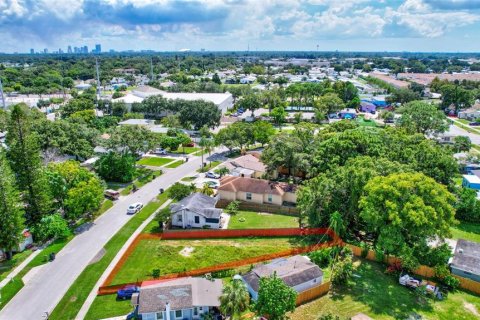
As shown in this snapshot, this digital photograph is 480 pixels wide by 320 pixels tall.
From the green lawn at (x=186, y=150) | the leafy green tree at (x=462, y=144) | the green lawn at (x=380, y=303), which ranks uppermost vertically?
the leafy green tree at (x=462, y=144)

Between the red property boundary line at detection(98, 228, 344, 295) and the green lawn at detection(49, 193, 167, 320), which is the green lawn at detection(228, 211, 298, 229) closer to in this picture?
the red property boundary line at detection(98, 228, 344, 295)

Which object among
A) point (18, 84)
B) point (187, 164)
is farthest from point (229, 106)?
point (18, 84)

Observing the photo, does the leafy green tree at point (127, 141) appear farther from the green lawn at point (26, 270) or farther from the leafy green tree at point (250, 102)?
the leafy green tree at point (250, 102)

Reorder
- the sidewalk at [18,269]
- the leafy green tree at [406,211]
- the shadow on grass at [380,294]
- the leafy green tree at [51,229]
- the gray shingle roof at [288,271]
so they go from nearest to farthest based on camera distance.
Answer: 1. the shadow on grass at [380,294]
2. the gray shingle roof at [288,271]
3. the leafy green tree at [406,211]
4. the sidewalk at [18,269]
5. the leafy green tree at [51,229]

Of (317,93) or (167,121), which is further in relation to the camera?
(317,93)

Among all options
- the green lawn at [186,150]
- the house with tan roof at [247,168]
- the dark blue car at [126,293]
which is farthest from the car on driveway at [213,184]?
the dark blue car at [126,293]

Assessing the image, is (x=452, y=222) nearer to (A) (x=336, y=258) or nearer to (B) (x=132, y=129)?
(A) (x=336, y=258)

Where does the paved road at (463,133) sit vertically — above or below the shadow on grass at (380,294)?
above
